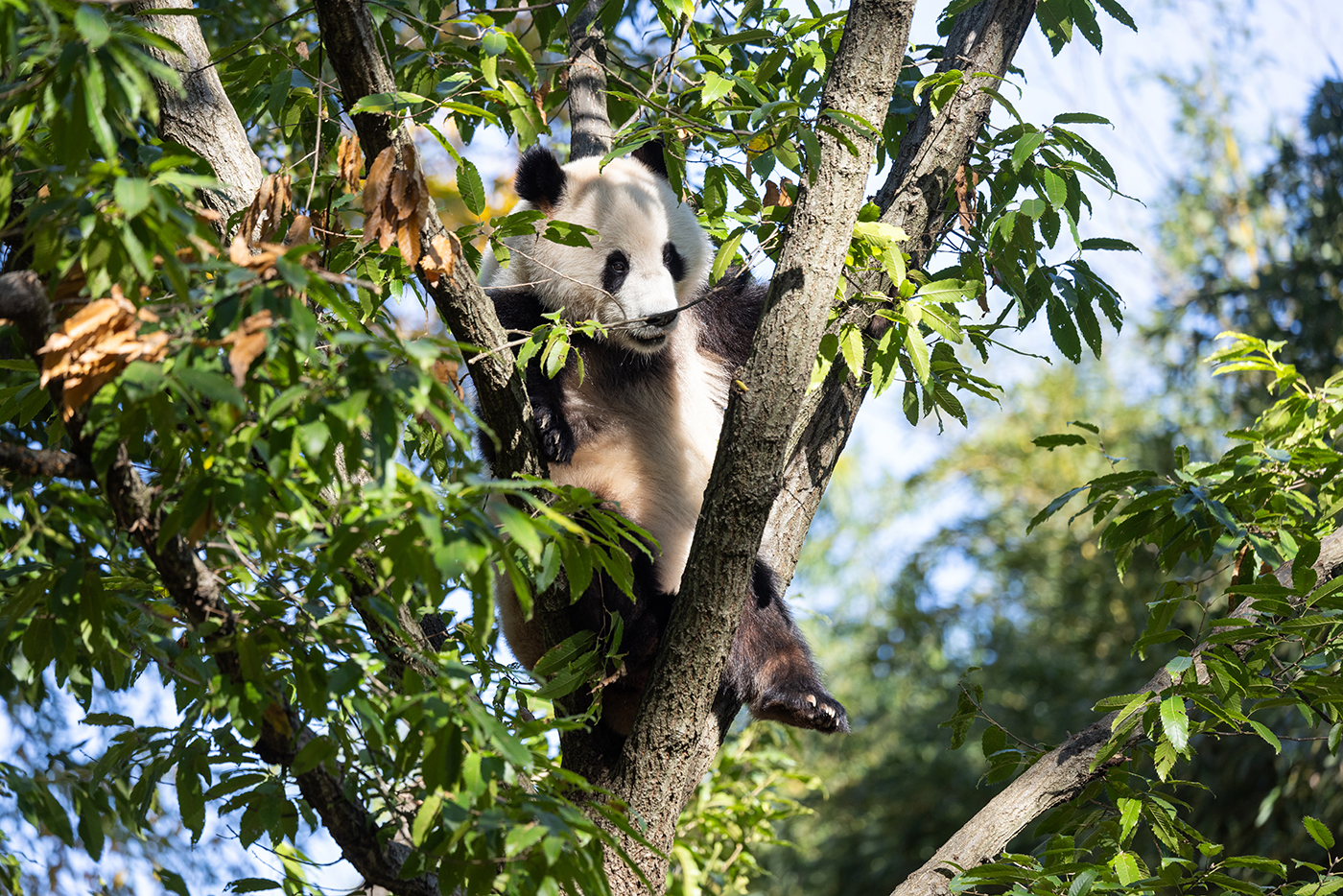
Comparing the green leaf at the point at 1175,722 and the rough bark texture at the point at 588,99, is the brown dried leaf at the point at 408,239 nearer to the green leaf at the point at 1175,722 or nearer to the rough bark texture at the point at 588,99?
the rough bark texture at the point at 588,99

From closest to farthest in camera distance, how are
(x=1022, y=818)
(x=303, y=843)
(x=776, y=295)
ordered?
(x=776, y=295) → (x=1022, y=818) → (x=303, y=843)

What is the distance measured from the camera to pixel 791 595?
336 centimetres

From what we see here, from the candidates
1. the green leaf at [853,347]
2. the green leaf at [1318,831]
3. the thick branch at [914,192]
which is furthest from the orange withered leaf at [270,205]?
the green leaf at [1318,831]

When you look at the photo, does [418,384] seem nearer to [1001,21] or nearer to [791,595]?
[1001,21]

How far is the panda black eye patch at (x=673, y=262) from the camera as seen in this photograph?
10.6 ft

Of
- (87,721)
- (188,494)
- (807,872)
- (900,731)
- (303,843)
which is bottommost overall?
(807,872)

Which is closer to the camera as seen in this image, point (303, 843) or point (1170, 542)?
point (1170, 542)


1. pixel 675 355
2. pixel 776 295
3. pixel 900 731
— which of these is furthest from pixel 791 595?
pixel 900 731

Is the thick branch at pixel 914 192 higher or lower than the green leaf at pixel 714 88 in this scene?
lower

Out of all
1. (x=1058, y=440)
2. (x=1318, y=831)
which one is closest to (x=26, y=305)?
(x=1058, y=440)

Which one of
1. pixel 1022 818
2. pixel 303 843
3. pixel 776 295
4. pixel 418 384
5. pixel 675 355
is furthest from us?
pixel 675 355

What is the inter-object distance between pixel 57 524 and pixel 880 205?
1.95 metres

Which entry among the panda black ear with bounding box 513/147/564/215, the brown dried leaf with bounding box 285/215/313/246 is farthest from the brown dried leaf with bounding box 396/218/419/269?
the panda black ear with bounding box 513/147/564/215

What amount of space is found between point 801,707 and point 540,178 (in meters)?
1.73
